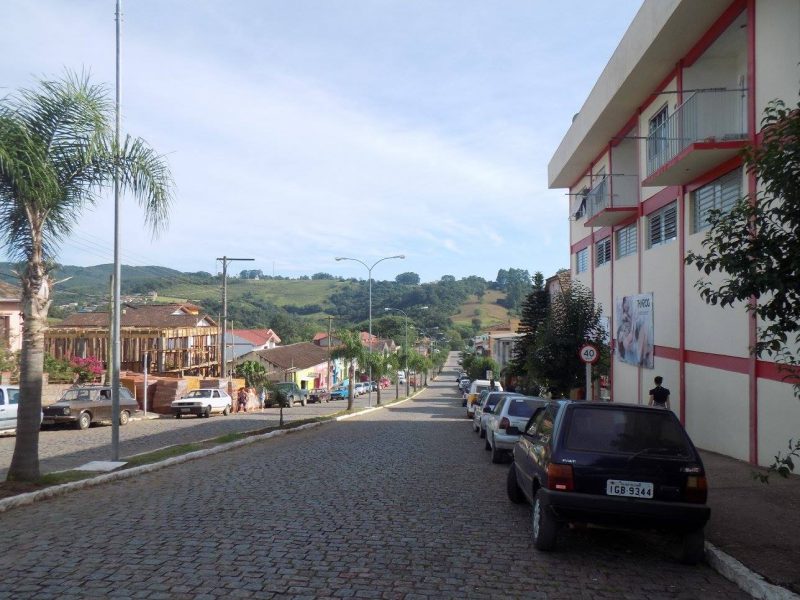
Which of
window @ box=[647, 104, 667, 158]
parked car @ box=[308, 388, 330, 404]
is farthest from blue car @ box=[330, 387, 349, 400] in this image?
window @ box=[647, 104, 667, 158]

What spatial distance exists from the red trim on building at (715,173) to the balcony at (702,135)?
0.38 feet

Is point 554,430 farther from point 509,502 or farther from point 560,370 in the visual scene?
point 560,370

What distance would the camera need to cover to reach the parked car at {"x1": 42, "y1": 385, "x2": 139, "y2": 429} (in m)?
23.3

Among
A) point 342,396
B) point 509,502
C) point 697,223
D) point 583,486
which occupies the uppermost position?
point 697,223

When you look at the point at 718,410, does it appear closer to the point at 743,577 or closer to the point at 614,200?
the point at 614,200

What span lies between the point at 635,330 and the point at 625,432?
16.4 meters

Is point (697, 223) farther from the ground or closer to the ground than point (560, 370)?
farther from the ground

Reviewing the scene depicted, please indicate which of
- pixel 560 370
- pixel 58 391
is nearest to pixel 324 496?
pixel 560 370

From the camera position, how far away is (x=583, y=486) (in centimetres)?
657

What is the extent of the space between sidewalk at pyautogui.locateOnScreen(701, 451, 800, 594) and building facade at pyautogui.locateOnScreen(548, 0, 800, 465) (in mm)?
1888

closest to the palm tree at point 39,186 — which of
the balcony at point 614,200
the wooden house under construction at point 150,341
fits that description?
the balcony at point 614,200

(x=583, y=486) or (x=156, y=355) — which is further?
(x=156, y=355)

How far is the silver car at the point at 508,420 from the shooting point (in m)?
13.7

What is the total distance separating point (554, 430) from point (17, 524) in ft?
19.8
